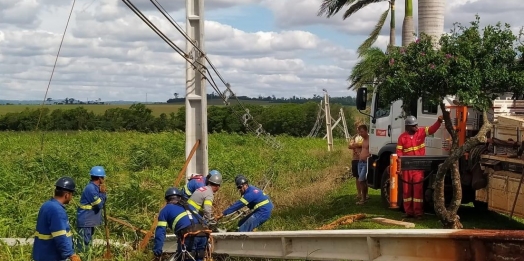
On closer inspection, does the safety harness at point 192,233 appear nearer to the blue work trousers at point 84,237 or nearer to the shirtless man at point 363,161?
the blue work trousers at point 84,237

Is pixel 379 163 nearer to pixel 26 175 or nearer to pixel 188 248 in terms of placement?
pixel 188 248

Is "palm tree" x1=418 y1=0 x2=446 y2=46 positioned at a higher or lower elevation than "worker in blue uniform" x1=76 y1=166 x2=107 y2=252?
higher

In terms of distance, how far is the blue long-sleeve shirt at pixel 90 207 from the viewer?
31.9 feet

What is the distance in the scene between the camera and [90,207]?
31.9 ft

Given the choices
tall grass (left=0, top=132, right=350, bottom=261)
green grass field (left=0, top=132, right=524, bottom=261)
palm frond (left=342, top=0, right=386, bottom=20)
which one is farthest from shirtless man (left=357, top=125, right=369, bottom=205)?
palm frond (left=342, top=0, right=386, bottom=20)

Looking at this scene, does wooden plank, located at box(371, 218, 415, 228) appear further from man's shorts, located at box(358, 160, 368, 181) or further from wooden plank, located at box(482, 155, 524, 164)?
man's shorts, located at box(358, 160, 368, 181)

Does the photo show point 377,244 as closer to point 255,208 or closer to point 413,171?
point 255,208

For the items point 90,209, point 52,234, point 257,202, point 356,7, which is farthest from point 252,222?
point 356,7

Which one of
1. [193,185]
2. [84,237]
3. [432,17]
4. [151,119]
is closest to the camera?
[84,237]

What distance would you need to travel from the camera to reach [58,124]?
50.1 metres

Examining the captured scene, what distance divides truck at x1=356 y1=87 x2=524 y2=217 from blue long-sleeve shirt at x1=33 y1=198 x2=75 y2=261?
19.3 ft

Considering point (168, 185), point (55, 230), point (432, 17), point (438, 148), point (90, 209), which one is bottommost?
point (168, 185)

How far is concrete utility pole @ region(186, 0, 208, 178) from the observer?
38.0 ft

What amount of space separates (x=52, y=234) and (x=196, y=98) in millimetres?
5401
